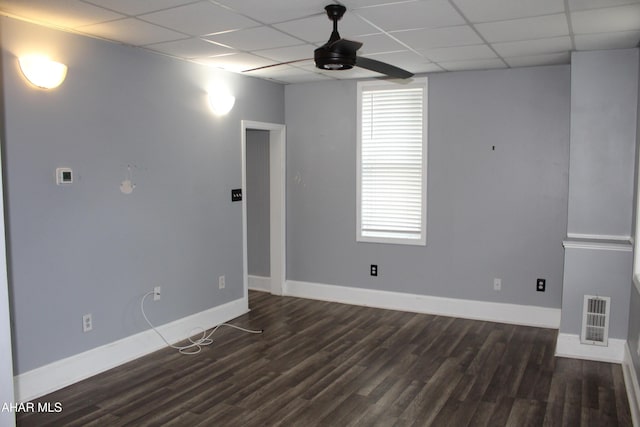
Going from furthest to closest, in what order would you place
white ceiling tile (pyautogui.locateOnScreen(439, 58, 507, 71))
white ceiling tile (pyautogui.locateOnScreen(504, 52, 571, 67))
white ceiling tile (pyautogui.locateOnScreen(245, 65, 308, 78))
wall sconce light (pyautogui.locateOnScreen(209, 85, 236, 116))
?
white ceiling tile (pyautogui.locateOnScreen(245, 65, 308, 78)) < wall sconce light (pyautogui.locateOnScreen(209, 85, 236, 116)) < white ceiling tile (pyautogui.locateOnScreen(439, 58, 507, 71)) < white ceiling tile (pyautogui.locateOnScreen(504, 52, 571, 67))

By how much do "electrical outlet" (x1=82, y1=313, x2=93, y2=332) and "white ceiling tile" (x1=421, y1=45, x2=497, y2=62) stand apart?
10.9ft

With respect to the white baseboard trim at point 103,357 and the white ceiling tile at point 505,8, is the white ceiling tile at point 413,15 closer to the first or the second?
the white ceiling tile at point 505,8

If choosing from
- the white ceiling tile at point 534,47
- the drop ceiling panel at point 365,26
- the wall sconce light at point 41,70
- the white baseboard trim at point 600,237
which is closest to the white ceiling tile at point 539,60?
the drop ceiling panel at point 365,26

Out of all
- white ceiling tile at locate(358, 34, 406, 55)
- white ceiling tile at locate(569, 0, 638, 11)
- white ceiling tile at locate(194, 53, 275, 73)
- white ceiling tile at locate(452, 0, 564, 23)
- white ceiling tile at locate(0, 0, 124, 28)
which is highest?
white ceiling tile at locate(194, 53, 275, 73)

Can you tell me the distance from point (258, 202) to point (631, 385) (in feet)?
13.9

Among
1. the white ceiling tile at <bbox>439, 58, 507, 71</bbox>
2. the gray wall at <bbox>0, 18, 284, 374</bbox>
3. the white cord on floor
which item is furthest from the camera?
the white ceiling tile at <bbox>439, 58, 507, 71</bbox>

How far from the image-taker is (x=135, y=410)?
10.7 ft

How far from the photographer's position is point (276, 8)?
300 cm

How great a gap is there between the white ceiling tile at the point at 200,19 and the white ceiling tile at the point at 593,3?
1.92 m

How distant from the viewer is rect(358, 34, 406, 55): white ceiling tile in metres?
3.71

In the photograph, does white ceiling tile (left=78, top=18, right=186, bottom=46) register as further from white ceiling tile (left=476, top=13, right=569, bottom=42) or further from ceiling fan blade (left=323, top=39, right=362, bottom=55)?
white ceiling tile (left=476, top=13, right=569, bottom=42)

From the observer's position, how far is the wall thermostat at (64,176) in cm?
347

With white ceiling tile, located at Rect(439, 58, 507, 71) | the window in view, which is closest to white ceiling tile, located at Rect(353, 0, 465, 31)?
white ceiling tile, located at Rect(439, 58, 507, 71)

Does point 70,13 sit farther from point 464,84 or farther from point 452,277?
point 452,277
